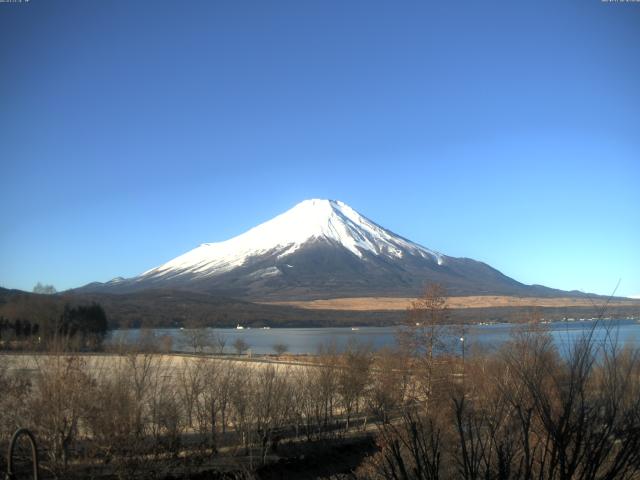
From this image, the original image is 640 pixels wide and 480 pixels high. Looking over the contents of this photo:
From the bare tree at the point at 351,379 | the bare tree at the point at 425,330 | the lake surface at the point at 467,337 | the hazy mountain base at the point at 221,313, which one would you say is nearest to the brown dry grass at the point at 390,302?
the hazy mountain base at the point at 221,313

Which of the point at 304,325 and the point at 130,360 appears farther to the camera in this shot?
the point at 304,325

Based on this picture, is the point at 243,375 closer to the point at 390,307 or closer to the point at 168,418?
the point at 168,418

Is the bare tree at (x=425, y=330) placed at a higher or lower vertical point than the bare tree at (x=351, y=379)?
higher

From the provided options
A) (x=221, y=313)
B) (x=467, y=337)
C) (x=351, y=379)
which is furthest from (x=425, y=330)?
(x=221, y=313)

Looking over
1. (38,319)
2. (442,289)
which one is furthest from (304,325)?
(442,289)

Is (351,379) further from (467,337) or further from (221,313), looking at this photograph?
(221,313)

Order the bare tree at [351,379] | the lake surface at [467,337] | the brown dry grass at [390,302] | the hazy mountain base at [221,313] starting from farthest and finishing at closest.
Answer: the brown dry grass at [390,302]
the hazy mountain base at [221,313]
the bare tree at [351,379]
the lake surface at [467,337]

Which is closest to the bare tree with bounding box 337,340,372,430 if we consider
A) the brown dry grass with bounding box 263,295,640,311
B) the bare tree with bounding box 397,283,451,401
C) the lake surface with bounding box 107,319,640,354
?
the lake surface with bounding box 107,319,640,354

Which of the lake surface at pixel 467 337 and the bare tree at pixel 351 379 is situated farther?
the bare tree at pixel 351 379

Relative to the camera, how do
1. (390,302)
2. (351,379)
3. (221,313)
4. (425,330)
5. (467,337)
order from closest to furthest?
(425,330) → (351,379) → (467,337) → (221,313) → (390,302)

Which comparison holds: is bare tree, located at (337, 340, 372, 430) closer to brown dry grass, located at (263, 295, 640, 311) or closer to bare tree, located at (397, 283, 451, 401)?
bare tree, located at (397, 283, 451, 401)

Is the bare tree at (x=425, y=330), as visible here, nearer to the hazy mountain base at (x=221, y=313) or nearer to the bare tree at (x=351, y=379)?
the bare tree at (x=351, y=379)

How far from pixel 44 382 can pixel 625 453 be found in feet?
42.5

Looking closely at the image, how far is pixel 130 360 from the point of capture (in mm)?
17578
